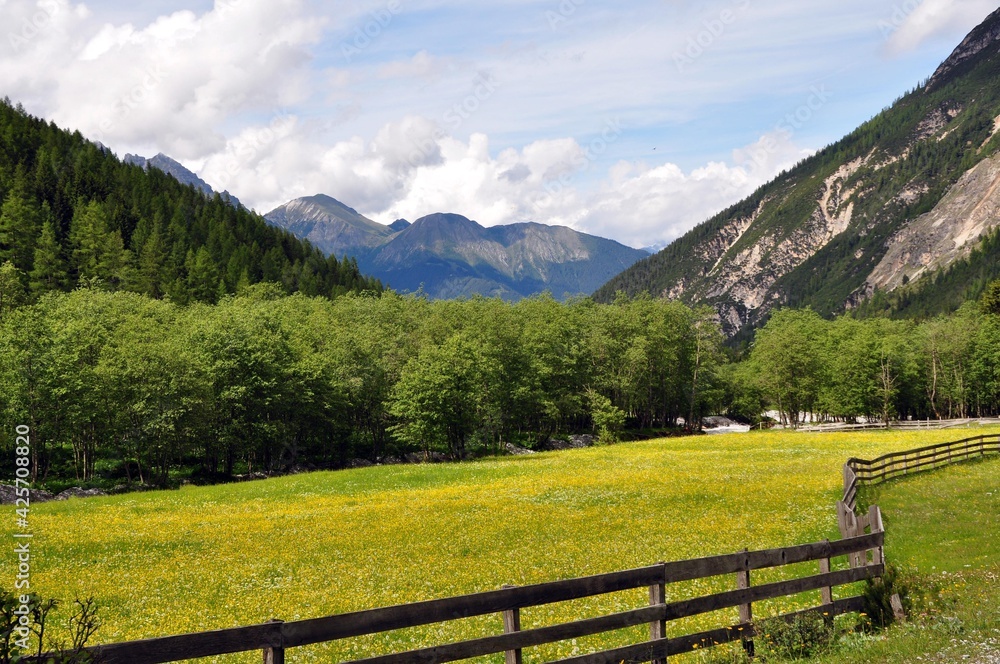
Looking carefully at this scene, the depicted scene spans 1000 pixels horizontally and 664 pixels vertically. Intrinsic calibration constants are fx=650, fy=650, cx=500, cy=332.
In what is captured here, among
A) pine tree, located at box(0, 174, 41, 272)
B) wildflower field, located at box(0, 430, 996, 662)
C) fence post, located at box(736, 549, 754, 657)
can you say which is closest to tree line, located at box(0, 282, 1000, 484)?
wildflower field, located at box(0, 430, 996, 662)

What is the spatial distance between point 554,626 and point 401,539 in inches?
785

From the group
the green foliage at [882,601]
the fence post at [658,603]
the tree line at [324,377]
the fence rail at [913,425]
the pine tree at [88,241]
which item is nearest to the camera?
the fence post at [658,603]

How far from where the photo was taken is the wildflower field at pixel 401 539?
1806cm

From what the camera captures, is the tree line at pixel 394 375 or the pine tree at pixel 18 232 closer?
the tree line at pixel 394 375

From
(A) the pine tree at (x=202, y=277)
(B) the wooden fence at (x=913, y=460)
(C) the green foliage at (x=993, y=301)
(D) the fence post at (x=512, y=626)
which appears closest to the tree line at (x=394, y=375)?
(C) the green foliage at (x=993, y=301)

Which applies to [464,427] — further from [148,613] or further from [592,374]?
[148,613]

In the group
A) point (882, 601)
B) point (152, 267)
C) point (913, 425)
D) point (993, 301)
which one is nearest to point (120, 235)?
point (152, 267)

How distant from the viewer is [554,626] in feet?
31.1

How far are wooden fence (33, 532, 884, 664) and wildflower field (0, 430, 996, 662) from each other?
395 cm

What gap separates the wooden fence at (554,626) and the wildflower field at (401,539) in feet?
13.0

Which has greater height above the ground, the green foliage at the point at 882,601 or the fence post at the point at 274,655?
the fence post at the point at 274,655

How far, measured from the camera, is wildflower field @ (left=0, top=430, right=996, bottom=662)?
1806 centimetres

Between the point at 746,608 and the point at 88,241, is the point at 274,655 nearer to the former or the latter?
the point at 746,608

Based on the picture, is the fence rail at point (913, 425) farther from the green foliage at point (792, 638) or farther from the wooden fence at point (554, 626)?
the green foliage at point (792, 638)
